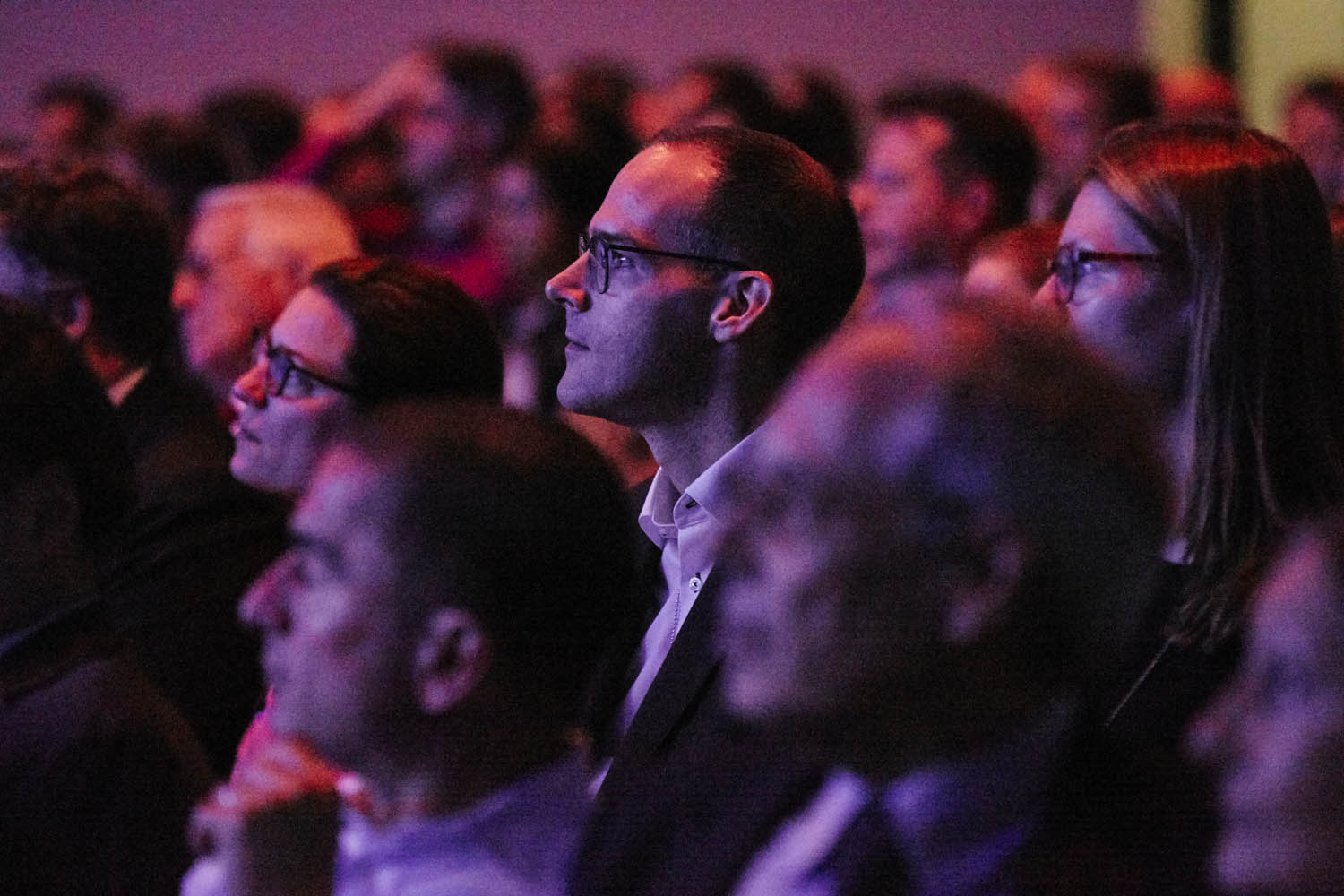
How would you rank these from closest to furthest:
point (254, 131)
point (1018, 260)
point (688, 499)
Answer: point (688, 499) → point (1018, 260) → point (254, 131)

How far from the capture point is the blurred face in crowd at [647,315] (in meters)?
2.20

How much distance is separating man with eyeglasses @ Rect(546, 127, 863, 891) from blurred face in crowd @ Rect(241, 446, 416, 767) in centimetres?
82

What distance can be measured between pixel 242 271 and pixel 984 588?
Result: 2469mm

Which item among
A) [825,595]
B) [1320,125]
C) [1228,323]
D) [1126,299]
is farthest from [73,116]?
[825,595]

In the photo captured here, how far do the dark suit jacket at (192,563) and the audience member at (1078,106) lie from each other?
94.1 inches

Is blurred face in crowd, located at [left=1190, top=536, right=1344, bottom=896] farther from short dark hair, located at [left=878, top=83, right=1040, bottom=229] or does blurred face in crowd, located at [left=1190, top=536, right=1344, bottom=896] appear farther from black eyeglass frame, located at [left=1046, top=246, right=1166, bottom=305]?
short dark hair, located at [left=878, top=83, right=1040, bottom=229]

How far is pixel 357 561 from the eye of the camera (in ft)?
4.41

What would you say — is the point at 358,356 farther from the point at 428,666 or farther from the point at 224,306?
the point at 224,306

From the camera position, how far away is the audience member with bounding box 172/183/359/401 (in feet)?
10.9

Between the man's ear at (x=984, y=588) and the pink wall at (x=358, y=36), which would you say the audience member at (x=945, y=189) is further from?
the pink wall at (x=358, y=36)

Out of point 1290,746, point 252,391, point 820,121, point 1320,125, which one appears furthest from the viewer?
point 820,121

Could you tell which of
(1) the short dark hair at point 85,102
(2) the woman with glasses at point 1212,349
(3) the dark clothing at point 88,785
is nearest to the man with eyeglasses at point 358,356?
(3) the dark clothing at point 88,785

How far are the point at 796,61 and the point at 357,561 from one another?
655 centimetres

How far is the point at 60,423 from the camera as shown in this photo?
7.00 ft
